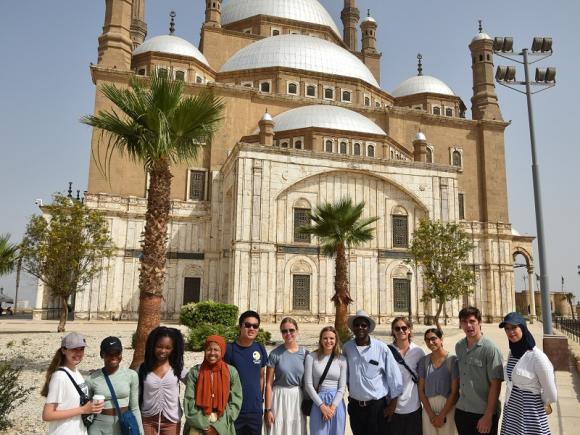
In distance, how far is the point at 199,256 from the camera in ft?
101

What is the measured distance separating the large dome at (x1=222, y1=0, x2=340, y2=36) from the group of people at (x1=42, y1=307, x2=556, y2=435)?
4411 centimetres

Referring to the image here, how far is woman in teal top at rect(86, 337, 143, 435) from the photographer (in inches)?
161

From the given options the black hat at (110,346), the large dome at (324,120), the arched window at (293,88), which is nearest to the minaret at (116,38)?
the large dome at (324,120)

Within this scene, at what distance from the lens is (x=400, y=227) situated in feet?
96.6

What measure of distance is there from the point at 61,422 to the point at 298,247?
2348 centimetres

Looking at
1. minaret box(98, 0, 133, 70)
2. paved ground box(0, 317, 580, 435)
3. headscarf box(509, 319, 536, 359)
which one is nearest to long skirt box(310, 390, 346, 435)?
headscarf box(509, 319, 536, 359)

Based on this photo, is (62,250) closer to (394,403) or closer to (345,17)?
(394,403)

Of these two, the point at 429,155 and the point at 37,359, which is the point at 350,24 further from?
the point at 37,359

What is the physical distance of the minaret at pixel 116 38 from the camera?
32.9 metres

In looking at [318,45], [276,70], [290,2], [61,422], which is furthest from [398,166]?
[61,422]

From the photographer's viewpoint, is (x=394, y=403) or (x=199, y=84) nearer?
(x=394, y=403)

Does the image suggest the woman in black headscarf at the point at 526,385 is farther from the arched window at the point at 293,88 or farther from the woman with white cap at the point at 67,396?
the arched window at the point at 293,88

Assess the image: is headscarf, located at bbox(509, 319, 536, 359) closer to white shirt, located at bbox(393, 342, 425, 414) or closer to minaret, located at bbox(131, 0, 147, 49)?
white shirt, located at bbox(393, 342, 425, 414)

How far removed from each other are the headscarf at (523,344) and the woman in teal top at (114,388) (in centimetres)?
343
